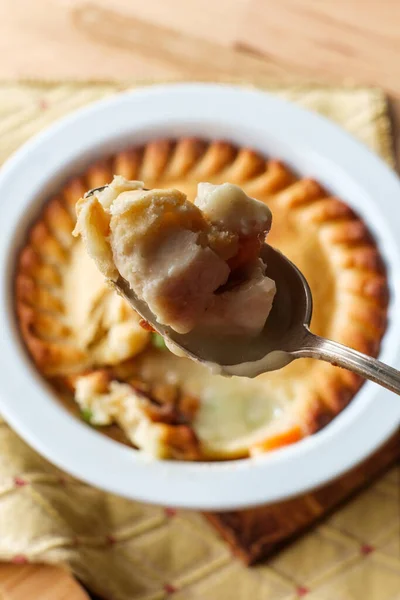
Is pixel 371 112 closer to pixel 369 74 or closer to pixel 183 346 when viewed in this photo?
pixel 369 74

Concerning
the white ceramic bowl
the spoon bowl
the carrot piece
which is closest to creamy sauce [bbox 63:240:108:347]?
the white ceramic bowl

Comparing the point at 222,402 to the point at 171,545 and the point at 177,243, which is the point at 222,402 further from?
the point at 177,243

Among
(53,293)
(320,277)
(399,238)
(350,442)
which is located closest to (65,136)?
(53,293)

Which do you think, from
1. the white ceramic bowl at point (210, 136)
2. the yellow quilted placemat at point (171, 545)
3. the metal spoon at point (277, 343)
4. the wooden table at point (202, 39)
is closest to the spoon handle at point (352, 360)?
the metal spoon at point (277, 343)

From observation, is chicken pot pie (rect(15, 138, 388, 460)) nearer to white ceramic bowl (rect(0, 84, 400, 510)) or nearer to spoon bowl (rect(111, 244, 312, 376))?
white ceramic bowl (rect(0, 84, 400, 510))

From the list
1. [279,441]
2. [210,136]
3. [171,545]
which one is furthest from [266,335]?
[210,136]

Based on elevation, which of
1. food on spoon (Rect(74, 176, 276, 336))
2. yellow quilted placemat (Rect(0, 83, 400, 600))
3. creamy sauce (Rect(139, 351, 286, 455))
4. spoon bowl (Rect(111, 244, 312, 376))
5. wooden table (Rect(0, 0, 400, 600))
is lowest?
yellow quilted placemat (Rect(0, 83, 400, 600))

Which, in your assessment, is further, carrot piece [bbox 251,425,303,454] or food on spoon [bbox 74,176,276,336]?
carrot piece [bbox 251,425,303,454]
